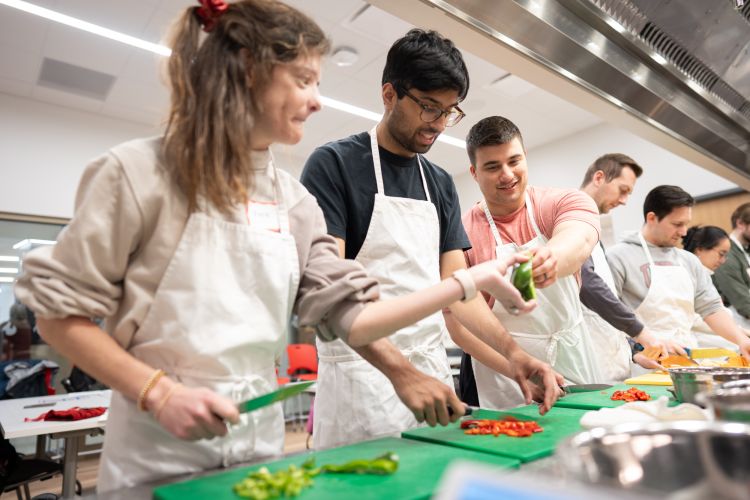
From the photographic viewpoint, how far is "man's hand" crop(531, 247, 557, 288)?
51.9 inches

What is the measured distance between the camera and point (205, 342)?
877 mm

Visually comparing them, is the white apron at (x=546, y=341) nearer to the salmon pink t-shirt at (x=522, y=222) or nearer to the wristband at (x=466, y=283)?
the salmon pink t-shirt at (x=522, y=222)

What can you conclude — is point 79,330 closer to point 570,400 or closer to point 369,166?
point 369,166

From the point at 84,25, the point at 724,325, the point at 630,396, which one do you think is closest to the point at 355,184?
the point at 630,396

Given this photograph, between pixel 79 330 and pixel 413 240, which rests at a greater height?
pixel 413 240

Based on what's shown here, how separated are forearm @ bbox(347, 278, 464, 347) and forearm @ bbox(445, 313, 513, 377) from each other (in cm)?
71

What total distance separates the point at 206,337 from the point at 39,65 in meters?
5.01

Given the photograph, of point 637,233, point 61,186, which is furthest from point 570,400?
point 61,186

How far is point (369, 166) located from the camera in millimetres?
1587

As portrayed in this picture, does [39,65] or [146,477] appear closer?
[146,477]

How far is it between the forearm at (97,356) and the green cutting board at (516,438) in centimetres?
59

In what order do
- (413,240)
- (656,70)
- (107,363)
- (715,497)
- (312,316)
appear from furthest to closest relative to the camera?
1. (656,70)
2. (413,240)
3. (312,316)
4. (107,363)
5. (715,497)

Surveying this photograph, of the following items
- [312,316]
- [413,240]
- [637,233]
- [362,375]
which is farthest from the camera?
[637,233]

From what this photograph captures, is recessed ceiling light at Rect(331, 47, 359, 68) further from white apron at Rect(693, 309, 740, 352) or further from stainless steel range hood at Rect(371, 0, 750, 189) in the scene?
white apron at Rect(693, 309, 740, 352)
